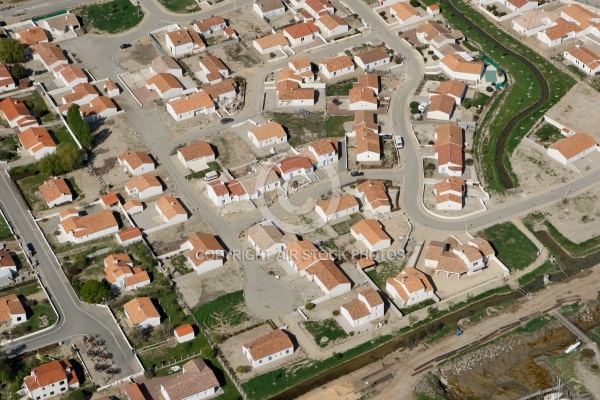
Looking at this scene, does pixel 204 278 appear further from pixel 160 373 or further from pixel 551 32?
pixel 551 32

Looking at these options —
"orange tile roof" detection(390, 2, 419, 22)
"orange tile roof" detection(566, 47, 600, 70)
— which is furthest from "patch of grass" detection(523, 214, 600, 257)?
"orange tile roof" detection(390, 2, 419, 22)

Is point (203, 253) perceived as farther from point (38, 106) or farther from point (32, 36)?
point (32, 36)

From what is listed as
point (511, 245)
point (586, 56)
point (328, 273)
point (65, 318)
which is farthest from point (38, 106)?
point (586, 56)

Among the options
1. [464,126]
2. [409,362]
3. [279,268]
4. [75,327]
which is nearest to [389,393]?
[409,362]

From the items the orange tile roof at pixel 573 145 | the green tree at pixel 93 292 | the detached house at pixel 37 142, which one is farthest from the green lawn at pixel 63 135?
the orange tile roof at pixel 573 145

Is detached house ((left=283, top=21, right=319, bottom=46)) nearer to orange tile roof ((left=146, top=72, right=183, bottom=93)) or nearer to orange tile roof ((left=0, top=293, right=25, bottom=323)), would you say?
orange tile roof ((left=146, top=72, right=183, bottom=93))

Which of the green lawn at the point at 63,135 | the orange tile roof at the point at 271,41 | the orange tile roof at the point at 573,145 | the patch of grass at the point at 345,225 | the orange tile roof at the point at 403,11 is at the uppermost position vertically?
the orange tile roof at the point at 573,145

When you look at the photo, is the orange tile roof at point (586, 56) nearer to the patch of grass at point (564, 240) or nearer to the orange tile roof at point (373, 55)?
the orange tile roof at point (373, 55)

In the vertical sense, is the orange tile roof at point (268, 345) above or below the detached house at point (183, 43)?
above
